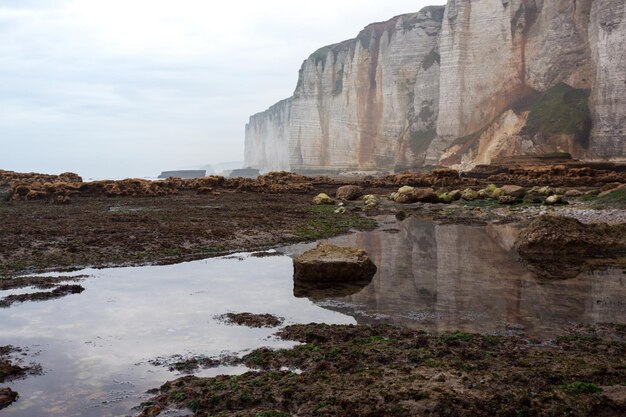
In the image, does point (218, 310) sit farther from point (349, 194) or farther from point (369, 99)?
point (369, 99)

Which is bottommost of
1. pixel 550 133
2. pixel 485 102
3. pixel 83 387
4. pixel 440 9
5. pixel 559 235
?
pixel 83 387

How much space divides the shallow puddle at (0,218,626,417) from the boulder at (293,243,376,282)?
348mm

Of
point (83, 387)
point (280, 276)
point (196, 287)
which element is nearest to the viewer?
point (83, 387)

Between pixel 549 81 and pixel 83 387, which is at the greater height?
pixel 549 81

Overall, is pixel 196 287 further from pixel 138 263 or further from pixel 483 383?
pixel 483 383

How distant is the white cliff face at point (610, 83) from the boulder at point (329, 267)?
153 ft

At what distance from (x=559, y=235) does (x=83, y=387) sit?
12.3 m

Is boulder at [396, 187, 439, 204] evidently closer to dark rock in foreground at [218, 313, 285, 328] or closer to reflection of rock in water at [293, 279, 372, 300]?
reflection of rock in water at [293, 279, 372, 300]

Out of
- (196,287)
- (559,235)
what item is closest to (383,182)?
(559,235)

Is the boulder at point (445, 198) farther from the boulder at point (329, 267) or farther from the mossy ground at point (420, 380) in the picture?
the mossy ground at point (420, 380)

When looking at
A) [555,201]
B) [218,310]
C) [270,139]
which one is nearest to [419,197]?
[555,201]

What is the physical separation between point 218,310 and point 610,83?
5287 centimetres

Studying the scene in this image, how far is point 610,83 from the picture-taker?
51344 millimetres

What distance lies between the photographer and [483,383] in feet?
18.1
